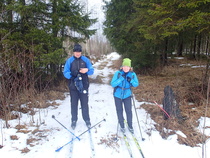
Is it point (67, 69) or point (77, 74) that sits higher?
point (67, 69)

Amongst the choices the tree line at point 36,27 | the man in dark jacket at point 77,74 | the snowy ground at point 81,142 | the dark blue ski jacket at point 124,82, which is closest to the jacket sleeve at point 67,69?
the man in dark jacket at point 77,74

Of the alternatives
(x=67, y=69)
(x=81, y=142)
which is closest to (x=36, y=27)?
(x=67, y=69)

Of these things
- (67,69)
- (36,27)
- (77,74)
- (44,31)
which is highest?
(36,27)

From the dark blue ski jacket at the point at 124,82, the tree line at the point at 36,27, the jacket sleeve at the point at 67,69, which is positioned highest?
the tree line at the point at 36,27

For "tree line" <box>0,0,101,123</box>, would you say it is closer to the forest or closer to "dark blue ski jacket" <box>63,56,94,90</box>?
the forest

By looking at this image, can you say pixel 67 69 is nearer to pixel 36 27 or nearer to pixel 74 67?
pixel 74 67

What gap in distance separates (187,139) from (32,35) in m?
6.72

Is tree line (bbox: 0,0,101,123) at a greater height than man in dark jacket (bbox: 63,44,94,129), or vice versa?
tree line (bbox: 0,0,101,123)

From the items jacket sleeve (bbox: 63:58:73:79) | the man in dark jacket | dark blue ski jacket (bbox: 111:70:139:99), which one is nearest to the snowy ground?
the man in dark jacket

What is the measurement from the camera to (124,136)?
12.0 ft

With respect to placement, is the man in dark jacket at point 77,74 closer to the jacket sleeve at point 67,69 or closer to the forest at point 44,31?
the jacket sleeve at point 67,69

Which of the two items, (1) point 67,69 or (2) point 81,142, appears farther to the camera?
(1) point 67,69

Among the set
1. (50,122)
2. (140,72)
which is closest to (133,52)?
(140,72)

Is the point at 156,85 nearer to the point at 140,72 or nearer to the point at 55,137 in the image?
the point at 140,72
